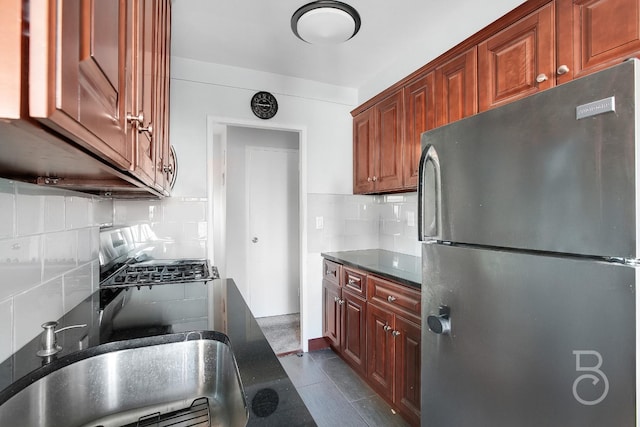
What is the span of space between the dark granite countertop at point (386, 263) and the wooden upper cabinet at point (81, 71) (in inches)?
60.1

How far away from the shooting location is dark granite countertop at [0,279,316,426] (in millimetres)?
608

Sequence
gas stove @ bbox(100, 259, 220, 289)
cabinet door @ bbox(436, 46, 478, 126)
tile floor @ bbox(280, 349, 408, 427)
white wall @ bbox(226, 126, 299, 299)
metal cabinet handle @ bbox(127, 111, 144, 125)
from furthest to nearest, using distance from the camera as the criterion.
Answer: white wall @ bbox(226, 126, 299, 299) → tile floor @ bbox(280, 349, 408, 427) → cabinet door @ bbox(436, 46, 478, 126) → gas stove @ bbox(100, 259, 220, 289) → metal cabinet handle @ bbox(127, 111, 144, 125)

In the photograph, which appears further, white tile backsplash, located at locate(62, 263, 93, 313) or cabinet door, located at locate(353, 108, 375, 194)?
cabinet door, located at locate(353, 108, 375, 194)

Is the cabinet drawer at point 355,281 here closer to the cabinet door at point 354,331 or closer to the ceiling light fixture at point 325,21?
the cabinet door at point 354,331

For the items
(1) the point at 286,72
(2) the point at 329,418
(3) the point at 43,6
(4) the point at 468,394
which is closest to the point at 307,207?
(1) the point at 286,72

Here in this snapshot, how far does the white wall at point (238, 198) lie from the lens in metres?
3.69

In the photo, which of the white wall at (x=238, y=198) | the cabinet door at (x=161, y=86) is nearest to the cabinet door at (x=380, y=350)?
the cabinet door at (x=161, y=86)

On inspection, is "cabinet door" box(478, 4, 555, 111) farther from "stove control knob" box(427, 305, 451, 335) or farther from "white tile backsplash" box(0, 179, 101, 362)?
"white tile backsplash" box(0, 179, 101, 362)

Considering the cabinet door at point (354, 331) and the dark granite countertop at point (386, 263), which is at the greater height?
the dark granite countertop at point (386, 263)

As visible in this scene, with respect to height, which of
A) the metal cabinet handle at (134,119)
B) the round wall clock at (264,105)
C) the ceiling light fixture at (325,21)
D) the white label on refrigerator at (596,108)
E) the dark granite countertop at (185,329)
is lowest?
the dark granite countertop at (185,329)

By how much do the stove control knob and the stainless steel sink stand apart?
2.77 ft

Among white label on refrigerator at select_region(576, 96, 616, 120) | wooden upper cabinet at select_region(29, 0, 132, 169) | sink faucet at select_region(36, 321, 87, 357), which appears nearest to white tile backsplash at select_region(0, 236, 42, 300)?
sink faucet at select_region(36, 321, 87, 357)

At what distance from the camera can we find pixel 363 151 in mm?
2775

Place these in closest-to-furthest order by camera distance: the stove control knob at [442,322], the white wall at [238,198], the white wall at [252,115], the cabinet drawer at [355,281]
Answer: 1. the stove control knob at [442,322]
2. the cabinet drawer at [355,281]
3. the white wall at [252,115]
4. the white wall at [238,198]
